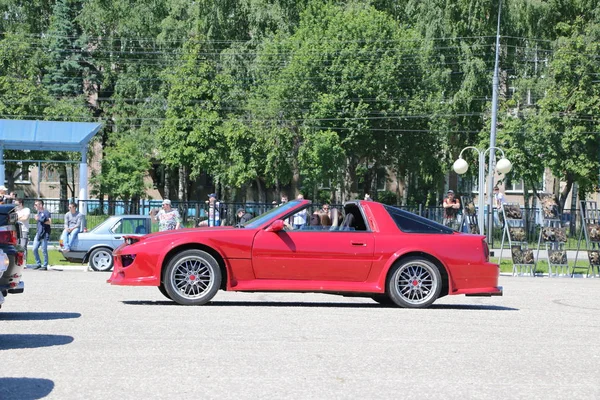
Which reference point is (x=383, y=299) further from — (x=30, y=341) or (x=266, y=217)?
(x=30, y=341)

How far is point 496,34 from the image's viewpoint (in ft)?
173

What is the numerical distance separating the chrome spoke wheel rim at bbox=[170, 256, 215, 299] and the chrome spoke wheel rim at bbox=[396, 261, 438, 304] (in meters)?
2.64

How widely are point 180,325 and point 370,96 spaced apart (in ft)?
150

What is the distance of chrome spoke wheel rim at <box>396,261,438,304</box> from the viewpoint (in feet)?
45.4

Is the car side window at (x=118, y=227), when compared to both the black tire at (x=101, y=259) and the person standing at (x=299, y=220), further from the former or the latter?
the person standing at (x=299, y=220)

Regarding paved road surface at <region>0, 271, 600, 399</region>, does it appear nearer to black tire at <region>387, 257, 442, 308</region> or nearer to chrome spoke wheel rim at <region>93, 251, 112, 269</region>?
black tire at <region>387, 257, 442, 308</region>

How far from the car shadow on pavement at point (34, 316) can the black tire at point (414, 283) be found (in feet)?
14.5

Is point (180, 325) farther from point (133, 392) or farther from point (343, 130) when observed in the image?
point (343, 130)

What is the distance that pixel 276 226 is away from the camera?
13.5 meters

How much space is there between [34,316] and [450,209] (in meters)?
19.5

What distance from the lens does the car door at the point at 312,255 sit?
13.5 m

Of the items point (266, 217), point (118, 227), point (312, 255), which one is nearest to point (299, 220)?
point (266, 217)

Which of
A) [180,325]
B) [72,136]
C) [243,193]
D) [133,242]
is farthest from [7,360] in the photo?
[243,193]

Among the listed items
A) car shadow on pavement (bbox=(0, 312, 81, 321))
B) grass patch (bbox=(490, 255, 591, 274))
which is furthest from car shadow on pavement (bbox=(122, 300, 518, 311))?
grass patch (bbox=(490, 255, 591, 274))
